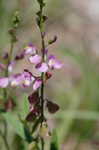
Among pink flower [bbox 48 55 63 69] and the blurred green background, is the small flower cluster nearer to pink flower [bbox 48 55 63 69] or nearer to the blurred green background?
pink flower [bbox 48 55 63 69]

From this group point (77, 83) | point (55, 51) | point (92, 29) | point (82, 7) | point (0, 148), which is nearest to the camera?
point (0, 148)

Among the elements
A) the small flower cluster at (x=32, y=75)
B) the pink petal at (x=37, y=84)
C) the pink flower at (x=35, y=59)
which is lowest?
the pink petal at (x=37, y=84)

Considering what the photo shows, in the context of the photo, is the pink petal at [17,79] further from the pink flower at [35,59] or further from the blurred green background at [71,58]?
the blurred green background at [71,58]

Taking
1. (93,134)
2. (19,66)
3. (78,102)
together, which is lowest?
(93,134)

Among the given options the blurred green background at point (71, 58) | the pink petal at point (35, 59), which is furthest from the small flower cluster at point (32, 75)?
the blurred green background at point (71, 58)

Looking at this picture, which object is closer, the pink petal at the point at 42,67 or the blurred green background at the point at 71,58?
the pink petal at the point at 42,67

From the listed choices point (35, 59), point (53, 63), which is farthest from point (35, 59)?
point (53, 63)

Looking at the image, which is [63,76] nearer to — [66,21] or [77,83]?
[77,83]

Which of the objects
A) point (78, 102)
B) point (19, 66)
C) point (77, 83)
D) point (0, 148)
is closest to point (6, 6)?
point (19, 66)

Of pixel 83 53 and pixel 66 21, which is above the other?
pixel 66 21

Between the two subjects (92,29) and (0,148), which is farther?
(92,29)
